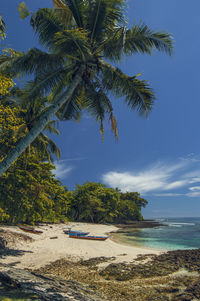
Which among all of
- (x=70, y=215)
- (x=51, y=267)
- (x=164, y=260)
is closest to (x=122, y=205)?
(x=70, y=215)

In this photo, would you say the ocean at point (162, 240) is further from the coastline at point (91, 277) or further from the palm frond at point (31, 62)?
the palm frond at point (31, 62)

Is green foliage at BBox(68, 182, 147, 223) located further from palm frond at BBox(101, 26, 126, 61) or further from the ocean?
palm frond at BBox(101, 26, 126, 61)

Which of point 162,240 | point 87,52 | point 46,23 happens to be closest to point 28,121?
point 46,23

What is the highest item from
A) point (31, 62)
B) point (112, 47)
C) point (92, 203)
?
point (112, 47)

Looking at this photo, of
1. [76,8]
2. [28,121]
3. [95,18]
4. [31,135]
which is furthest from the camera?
[28,121]

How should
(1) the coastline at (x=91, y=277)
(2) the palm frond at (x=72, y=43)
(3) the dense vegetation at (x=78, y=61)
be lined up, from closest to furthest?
(1) the coastline at (x=91, y=277) < (2) the palm frond at (x=72, y=43) < (3) the dense vegetation at (x=78, y=61)

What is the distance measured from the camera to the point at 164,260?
13.6 meters

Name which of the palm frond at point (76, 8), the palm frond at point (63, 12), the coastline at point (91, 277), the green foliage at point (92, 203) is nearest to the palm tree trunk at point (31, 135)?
the palm frond at point (63, 12)

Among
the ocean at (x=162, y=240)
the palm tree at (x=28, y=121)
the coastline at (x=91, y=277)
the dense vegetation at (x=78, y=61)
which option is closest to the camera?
the coastline at (x=91, y=277)

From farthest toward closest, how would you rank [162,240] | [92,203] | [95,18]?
1. [92,203]
2. [162,240]
3. [95,18]

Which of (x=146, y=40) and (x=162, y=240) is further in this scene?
(x=162, y=240)

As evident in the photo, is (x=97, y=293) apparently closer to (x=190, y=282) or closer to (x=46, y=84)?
(x=190, y=282)

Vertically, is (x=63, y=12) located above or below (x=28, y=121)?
above

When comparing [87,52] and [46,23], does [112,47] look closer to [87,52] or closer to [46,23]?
[87,52]
